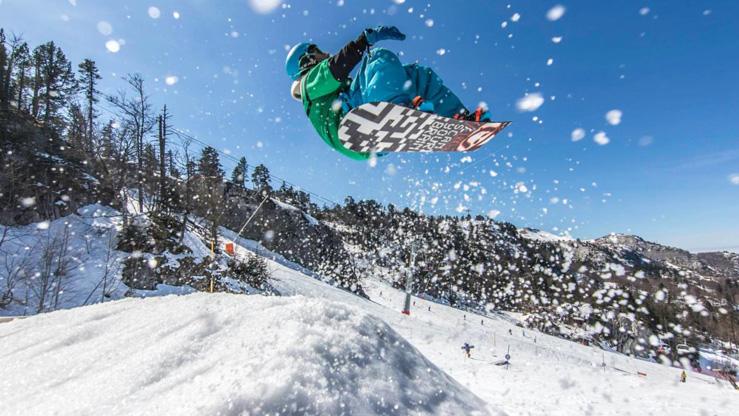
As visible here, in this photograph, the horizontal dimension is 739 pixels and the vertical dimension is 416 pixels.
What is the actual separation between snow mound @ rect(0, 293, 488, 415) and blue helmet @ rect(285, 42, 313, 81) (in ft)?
12.5

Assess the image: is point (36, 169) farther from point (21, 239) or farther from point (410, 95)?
point (410, 95)

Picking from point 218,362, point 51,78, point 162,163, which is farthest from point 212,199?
point 51,78

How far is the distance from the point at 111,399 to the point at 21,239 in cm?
1595

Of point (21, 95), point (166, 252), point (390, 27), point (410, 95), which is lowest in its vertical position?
point (166, 252)

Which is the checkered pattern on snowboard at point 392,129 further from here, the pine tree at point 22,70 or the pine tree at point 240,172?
the pine tree at point 240,172

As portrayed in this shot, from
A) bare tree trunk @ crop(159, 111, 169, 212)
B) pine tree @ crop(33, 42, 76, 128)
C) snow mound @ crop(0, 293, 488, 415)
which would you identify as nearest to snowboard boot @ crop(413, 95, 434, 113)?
snow mound @ crop(0, 293, 488, 415)

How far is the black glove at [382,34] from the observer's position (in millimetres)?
3590

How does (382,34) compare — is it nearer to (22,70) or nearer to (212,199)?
(212,199)

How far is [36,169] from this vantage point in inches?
552

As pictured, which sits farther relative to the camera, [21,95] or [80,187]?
[21,95]

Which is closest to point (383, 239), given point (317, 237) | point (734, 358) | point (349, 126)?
point (317, 237)

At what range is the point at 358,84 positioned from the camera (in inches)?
160

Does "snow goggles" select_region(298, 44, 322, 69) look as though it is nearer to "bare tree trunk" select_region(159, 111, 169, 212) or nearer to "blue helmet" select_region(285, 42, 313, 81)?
"blue helmet" select_region(285, 42, 313, 81)

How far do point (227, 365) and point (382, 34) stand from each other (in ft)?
12.8
